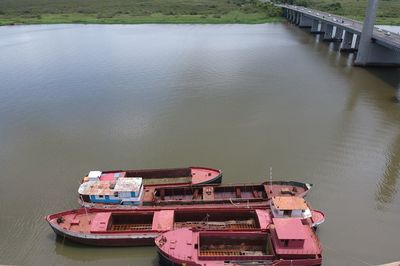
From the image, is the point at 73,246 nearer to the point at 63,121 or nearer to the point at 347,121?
the point at 63,121

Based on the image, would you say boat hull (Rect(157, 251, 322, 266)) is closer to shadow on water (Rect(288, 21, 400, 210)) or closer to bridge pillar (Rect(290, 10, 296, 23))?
shadow on water (Rect(288, 21, 400, 210))

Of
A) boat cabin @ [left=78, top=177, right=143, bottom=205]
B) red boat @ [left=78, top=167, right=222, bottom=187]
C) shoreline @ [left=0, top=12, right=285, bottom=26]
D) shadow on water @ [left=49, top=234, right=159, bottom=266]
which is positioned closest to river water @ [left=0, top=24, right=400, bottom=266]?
shadow on water @ [left=49, top=234, right=159, bottom=266]

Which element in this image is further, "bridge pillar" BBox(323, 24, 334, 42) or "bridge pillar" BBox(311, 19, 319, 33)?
"bridge pillar" BBox(311, 19, 319, 33)

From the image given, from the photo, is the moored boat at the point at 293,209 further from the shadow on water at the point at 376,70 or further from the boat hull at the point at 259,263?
the shadow on water at the point at 376,70

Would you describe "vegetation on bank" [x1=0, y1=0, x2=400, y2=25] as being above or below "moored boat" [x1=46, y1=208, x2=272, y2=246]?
above

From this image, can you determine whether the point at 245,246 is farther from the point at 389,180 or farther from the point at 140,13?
the point at 140,13
